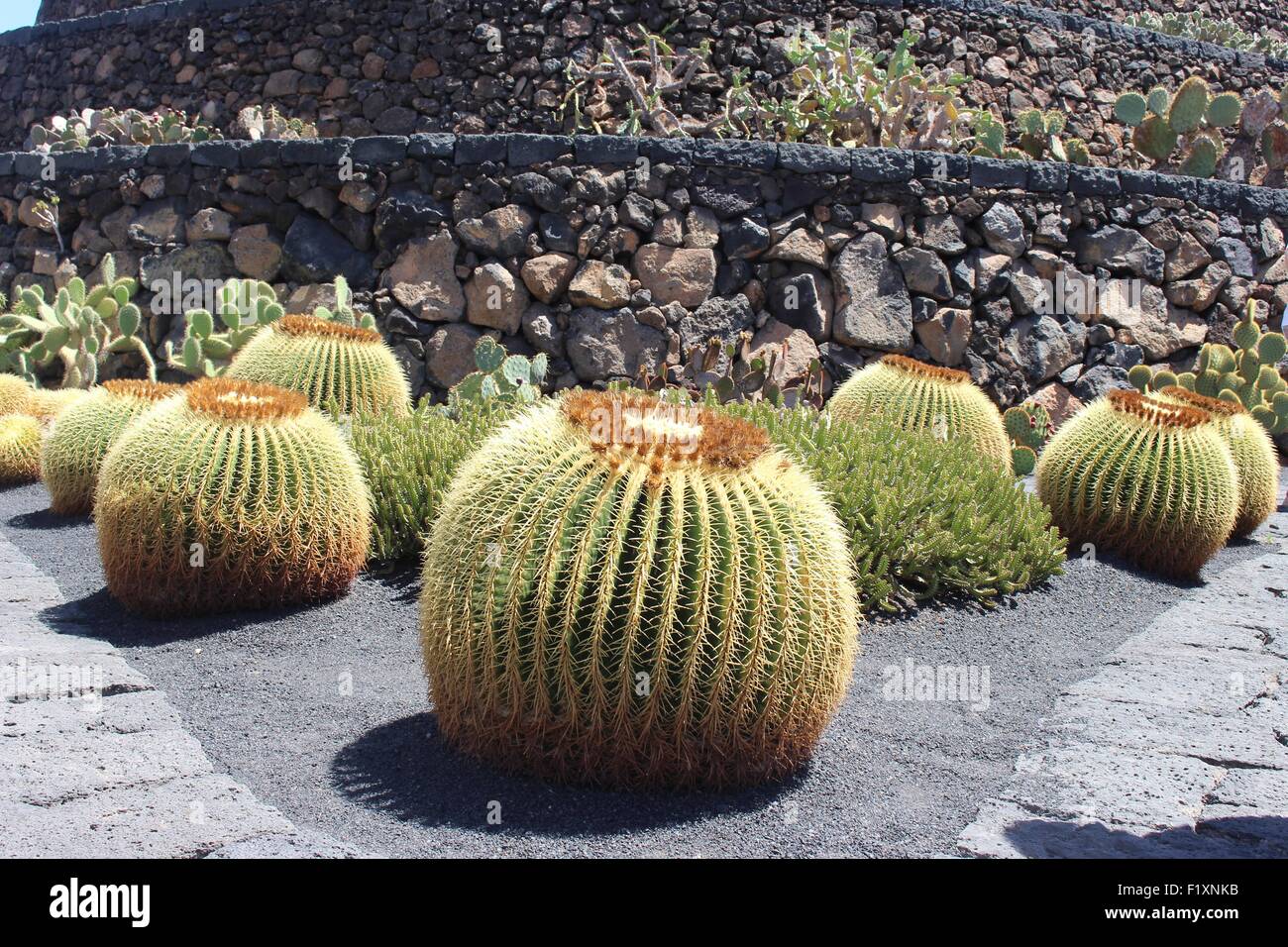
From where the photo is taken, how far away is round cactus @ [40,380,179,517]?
6.12m

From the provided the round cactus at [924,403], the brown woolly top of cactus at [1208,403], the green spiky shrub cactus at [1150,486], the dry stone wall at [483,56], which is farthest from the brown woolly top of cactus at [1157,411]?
the dry stone wall at [483,56]

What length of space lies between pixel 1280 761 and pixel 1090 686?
81 centimetres

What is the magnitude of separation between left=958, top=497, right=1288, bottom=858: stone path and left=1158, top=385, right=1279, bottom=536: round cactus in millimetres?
1924

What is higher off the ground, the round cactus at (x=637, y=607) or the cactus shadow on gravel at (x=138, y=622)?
the round cactus at (x=637, y=607)

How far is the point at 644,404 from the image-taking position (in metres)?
3.61

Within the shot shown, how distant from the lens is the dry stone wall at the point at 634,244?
9.14 metres

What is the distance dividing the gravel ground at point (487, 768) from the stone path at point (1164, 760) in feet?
0.40

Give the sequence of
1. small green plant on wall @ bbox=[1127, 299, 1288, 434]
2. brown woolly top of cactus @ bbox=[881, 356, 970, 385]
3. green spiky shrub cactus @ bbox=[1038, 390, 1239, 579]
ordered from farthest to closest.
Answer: small green plant on wall @ bbox=[1127, 299, 1288, 434], brown woolly top of cactus @ bbox=[881, 356, 970, 385], green spiky shrub cactus @ bbox=[1038, 390, 1239, 579]

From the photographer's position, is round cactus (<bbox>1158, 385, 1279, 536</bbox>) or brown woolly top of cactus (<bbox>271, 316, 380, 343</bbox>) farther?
round cactus (<bbox>1158, 385, 1279, 536</bbox>)

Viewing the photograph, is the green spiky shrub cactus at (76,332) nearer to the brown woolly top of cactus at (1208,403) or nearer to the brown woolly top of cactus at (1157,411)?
the brown woolly top of cactus at (1157,411)

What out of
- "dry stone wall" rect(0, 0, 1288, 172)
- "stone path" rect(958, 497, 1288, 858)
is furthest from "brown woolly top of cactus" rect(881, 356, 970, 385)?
"dry stone wall" rect(0, 0, 1288, 172)

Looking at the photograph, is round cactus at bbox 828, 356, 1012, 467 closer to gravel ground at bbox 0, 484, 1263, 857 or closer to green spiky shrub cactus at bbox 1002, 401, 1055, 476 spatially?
green spiky shrub cactus at bbox 1002, 401, 1055, 476
